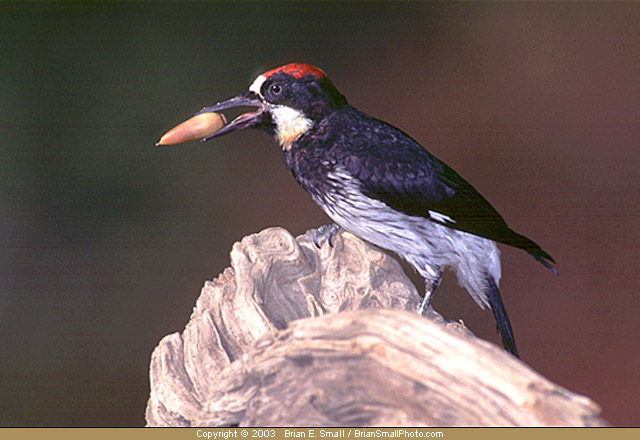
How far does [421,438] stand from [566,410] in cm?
49

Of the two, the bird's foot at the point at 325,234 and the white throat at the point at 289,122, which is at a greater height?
the white throat at the point at 289,122

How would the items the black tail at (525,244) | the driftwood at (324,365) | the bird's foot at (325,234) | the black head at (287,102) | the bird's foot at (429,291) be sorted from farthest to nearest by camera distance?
the bird's foot at (325,234)
the bird's foot at (429,291)
the black head at (287,102)
the black tail at (525,244)
the driftwood at (324,365)

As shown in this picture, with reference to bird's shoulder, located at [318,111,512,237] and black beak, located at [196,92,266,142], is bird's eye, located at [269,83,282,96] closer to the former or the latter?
black beak, located at [196,92,266,142]

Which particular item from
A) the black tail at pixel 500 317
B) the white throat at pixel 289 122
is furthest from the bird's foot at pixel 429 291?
the white throat at pixel 289 122

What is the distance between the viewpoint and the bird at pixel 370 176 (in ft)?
8.55

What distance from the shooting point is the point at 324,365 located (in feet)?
6.40

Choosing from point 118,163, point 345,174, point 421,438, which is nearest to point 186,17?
point 118,163

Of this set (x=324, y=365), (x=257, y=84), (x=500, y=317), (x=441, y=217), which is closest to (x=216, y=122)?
(x=257, y=84)

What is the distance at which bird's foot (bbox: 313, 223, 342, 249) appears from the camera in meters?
2.99

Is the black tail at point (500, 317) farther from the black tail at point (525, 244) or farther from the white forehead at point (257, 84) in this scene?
the white forehead at point (257, 84)

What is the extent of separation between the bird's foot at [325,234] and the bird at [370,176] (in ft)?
0.92

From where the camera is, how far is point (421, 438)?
1.93 m

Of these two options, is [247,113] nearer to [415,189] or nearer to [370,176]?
[370,176]

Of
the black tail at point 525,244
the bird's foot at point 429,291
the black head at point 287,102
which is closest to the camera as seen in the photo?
the black tail at point 525,244
